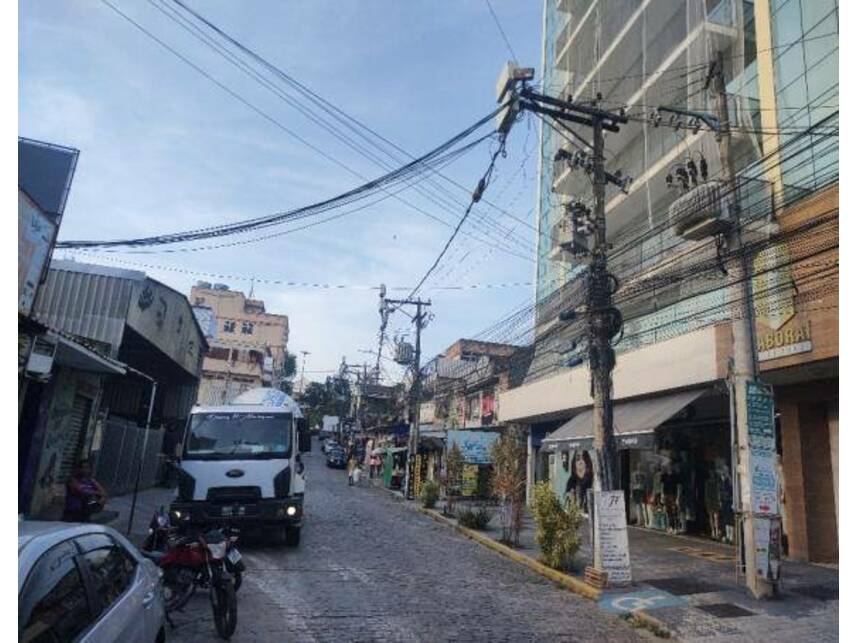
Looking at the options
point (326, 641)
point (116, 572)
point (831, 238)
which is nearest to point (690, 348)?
point (831, 238)

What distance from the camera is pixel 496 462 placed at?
1583cm

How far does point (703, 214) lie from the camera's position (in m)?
11.2

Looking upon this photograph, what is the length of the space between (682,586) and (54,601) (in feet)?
32.0

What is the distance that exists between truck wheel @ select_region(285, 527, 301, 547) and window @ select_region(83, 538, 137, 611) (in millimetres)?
7979

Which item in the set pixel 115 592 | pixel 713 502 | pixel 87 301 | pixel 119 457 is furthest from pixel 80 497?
pixel 713 502

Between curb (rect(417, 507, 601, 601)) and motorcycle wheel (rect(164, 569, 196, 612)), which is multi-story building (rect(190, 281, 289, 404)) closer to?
curb (rect(417, 507, 601, 601))

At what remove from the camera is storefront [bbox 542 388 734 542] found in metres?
14.3

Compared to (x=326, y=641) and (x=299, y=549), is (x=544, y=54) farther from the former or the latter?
(x=326, y=641)

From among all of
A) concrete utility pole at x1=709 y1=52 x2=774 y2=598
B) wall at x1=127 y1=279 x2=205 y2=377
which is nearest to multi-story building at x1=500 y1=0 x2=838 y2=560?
concrete utility pole at x1=709 y1=52 x2=774 y2=598

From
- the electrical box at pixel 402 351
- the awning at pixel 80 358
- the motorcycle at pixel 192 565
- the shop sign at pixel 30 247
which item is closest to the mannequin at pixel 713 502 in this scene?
the motorcycle at pixel 192 565

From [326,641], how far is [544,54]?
36921 millimetres

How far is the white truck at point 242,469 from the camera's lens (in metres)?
11.1

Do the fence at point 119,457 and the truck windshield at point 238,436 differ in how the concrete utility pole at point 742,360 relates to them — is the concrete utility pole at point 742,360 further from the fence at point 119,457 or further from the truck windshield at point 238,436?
the fence at point 119,457

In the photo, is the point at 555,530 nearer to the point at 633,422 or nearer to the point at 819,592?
the point at 633,422
